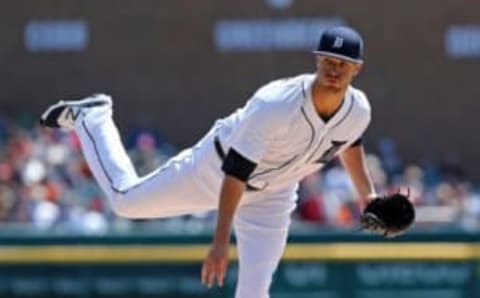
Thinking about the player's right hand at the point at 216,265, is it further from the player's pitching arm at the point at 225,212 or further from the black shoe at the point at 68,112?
the black shoe at the point at 68,112

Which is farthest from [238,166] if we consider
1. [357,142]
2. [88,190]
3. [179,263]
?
[88,190]

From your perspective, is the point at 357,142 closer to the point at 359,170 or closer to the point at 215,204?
the point at 359,170

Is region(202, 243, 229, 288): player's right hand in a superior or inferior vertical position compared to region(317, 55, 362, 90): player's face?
inferior

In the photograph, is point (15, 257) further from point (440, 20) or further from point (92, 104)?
point (440, 20)

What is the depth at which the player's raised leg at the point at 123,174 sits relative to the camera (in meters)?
6.95

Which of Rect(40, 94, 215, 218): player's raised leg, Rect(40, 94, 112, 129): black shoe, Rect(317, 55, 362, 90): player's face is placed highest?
Rect(317, 55, 362, 90): player's face

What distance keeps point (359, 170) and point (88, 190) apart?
17.4 feet

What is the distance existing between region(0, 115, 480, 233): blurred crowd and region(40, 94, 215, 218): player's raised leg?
3108 millimetres

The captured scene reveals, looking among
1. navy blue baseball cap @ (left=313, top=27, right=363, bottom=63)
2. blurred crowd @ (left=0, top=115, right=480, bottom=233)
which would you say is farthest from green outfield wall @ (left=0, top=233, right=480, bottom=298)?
navy blue baseball cap @ (left=313, top=27, right=363, bottom=63)

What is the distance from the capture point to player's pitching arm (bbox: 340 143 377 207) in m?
7.02

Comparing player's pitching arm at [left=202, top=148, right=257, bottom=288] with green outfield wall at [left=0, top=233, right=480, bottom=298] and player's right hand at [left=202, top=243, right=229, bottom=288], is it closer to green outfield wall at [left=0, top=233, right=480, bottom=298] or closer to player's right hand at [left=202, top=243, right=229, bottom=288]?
player's right hand at [left=202, top=243, right=229, bottom=288]

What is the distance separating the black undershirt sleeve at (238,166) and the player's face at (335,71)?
1.44 feet

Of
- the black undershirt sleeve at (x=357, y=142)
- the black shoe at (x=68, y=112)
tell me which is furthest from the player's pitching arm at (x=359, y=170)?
the black shoe at (x=68, y=112)

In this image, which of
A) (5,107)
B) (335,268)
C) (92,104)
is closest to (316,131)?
(92,104)
